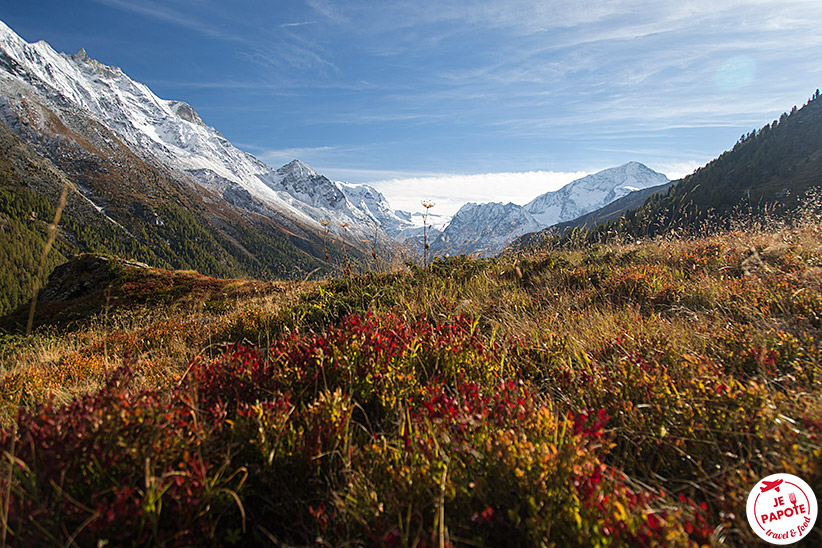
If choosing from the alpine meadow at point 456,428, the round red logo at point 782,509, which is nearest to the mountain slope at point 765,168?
the alpine meadow at point 456,428

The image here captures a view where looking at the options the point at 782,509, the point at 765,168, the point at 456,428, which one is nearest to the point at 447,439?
the point at 456,428

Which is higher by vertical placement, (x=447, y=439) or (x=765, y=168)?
(x=765, y=168)

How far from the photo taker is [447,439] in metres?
1.95

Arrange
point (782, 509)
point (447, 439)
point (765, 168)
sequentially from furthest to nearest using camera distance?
point (765, 168) < point (447, 439) < point (782, 509)

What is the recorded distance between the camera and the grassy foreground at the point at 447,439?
1.58 m

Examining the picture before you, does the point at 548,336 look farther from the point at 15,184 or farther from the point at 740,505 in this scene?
the point at 15,184

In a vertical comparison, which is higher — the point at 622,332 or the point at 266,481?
the point at 622,332

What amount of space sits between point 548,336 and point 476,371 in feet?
3.29

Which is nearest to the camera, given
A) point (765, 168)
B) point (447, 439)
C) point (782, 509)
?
point (782, 509)

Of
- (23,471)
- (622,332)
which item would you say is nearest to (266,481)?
(23,471)

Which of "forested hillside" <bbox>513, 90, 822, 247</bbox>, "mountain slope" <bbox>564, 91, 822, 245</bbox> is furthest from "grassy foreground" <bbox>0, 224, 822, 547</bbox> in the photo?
"forested hillside" <bbox>513, 90, 822, 247</bbox>

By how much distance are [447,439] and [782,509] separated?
1.51m

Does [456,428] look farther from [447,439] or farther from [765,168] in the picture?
[765,168]

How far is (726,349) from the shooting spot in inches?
119
